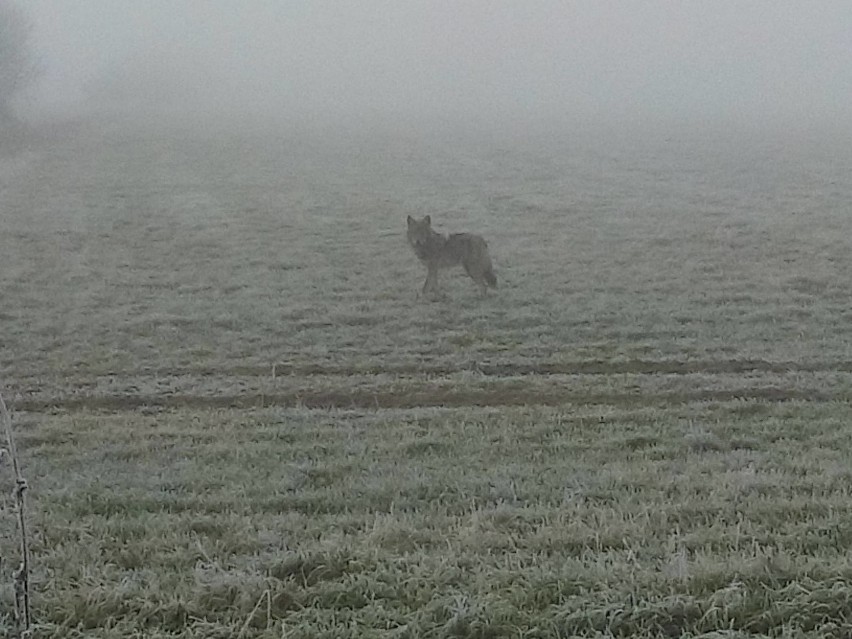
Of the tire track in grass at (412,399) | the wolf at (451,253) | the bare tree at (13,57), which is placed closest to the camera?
the tire track in grass at (412,399)

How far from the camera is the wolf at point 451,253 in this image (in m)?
11.1

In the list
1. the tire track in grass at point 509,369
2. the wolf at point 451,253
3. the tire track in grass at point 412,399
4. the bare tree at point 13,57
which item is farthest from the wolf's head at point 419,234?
the bare tree at point 13,57

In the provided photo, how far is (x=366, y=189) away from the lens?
21.6 m

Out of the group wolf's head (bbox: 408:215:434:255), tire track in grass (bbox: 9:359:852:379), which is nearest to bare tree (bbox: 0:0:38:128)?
wolf's head (bbox: 408:215:434:255)

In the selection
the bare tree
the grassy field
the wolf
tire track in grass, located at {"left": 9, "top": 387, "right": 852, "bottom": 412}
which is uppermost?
the bare tree

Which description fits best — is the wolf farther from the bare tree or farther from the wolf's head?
the bare tree

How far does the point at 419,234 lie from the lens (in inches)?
440

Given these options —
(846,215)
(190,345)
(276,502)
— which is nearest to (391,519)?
(276,502)

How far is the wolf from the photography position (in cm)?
1109

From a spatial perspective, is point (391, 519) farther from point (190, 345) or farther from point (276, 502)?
point (190, 345)

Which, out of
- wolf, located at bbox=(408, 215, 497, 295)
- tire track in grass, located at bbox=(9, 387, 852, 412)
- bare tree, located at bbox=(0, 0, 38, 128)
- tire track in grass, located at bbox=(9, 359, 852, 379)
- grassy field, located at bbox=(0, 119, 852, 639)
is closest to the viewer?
grassy field, located at bbox=(0, 119, 852, 639)

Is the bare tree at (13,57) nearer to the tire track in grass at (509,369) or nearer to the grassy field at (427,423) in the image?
the grassy field at (427,423)

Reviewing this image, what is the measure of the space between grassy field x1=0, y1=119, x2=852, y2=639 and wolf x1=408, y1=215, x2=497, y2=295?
242 millimetres

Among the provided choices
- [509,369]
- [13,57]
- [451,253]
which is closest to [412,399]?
[509,369]
